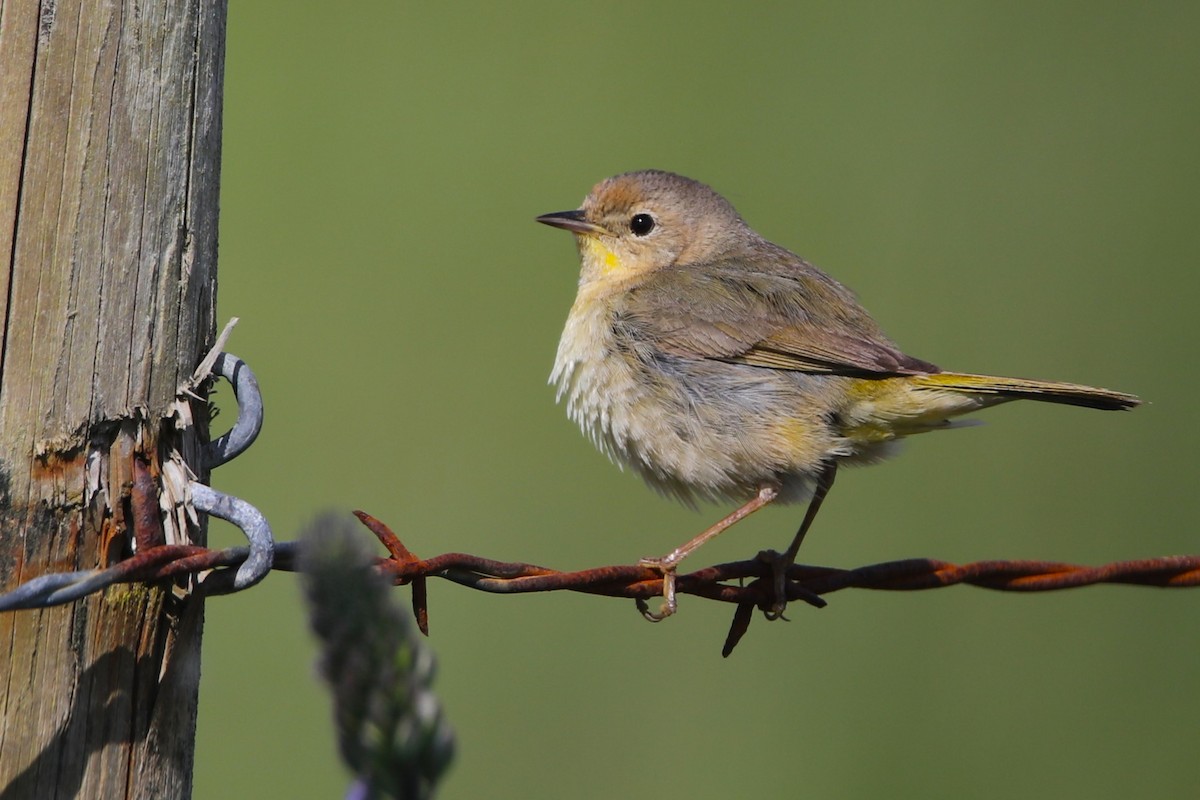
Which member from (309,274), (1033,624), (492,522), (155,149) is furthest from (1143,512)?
(155,149)

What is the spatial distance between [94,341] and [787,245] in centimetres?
624

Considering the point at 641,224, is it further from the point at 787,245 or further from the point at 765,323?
the point at 787,245

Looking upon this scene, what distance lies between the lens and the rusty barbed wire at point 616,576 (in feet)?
8.04

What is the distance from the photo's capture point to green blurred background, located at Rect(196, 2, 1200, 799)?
657 centimetres

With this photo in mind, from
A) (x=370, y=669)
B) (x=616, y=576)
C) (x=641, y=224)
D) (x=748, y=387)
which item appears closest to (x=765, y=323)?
(x=748, y=387)

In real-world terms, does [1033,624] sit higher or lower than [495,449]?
lower

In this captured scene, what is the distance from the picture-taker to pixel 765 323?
4.76m

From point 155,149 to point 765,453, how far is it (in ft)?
8.35

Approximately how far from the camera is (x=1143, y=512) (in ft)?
25.1

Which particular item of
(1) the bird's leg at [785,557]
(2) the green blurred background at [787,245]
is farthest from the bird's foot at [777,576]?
(2) the green blurred background at [787,245]

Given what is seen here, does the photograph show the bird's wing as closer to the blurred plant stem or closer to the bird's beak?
the bird's beak

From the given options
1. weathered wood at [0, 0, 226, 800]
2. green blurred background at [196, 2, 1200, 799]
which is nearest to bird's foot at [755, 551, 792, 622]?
weathered wood at [0, 0, 226, 800]

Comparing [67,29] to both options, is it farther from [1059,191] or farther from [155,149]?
[1059,191]

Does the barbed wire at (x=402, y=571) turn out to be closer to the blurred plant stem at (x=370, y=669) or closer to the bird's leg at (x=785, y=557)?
the bird's leg at (x=785, y=557)
